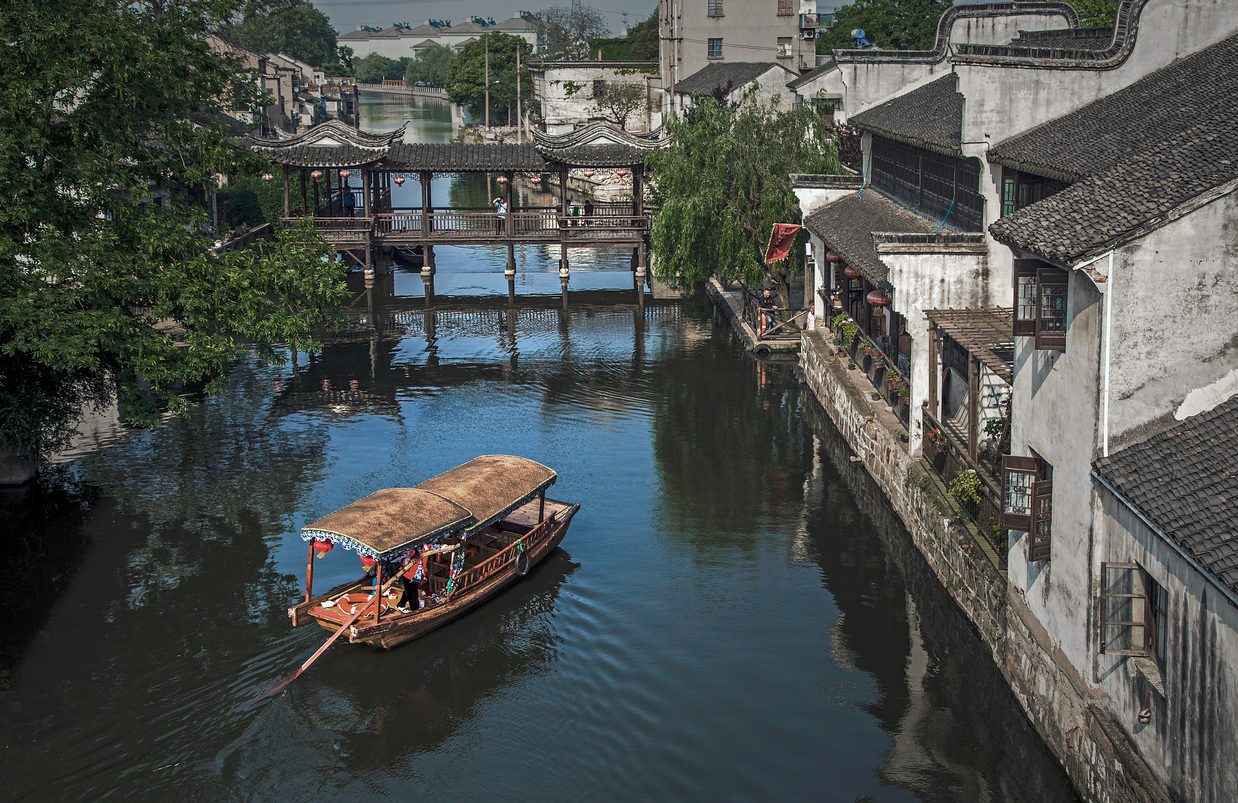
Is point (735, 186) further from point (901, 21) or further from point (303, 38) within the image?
point (303, 38)

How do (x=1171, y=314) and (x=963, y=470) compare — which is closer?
(x=1171, y=314)

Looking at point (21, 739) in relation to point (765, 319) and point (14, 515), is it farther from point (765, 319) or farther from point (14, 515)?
point (765, 319)

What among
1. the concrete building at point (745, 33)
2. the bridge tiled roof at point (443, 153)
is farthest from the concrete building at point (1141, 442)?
the concrete building at point (745, 33)

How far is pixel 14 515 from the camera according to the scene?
68.7 feet

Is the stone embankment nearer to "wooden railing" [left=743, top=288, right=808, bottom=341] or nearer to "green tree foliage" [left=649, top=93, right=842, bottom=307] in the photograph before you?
"wooden railing" [left=743, top=288, right=808, bottom=341]

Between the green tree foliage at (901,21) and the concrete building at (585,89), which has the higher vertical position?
the green tree foliage at (901,21)

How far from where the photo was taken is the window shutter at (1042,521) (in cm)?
1278

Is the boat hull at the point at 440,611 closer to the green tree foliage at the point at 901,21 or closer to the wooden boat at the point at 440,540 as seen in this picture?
the wooden boat at the point at 440,540

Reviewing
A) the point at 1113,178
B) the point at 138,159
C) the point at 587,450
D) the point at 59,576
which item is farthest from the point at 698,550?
the point at 138,159

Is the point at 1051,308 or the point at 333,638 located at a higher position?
the point at 1051,308

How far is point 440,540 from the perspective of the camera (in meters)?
→ 17.1

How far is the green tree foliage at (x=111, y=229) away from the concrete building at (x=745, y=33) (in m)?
47.8

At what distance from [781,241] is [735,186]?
3.07 meters

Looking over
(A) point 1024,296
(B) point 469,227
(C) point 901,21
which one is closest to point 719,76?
(C) point 901,21
